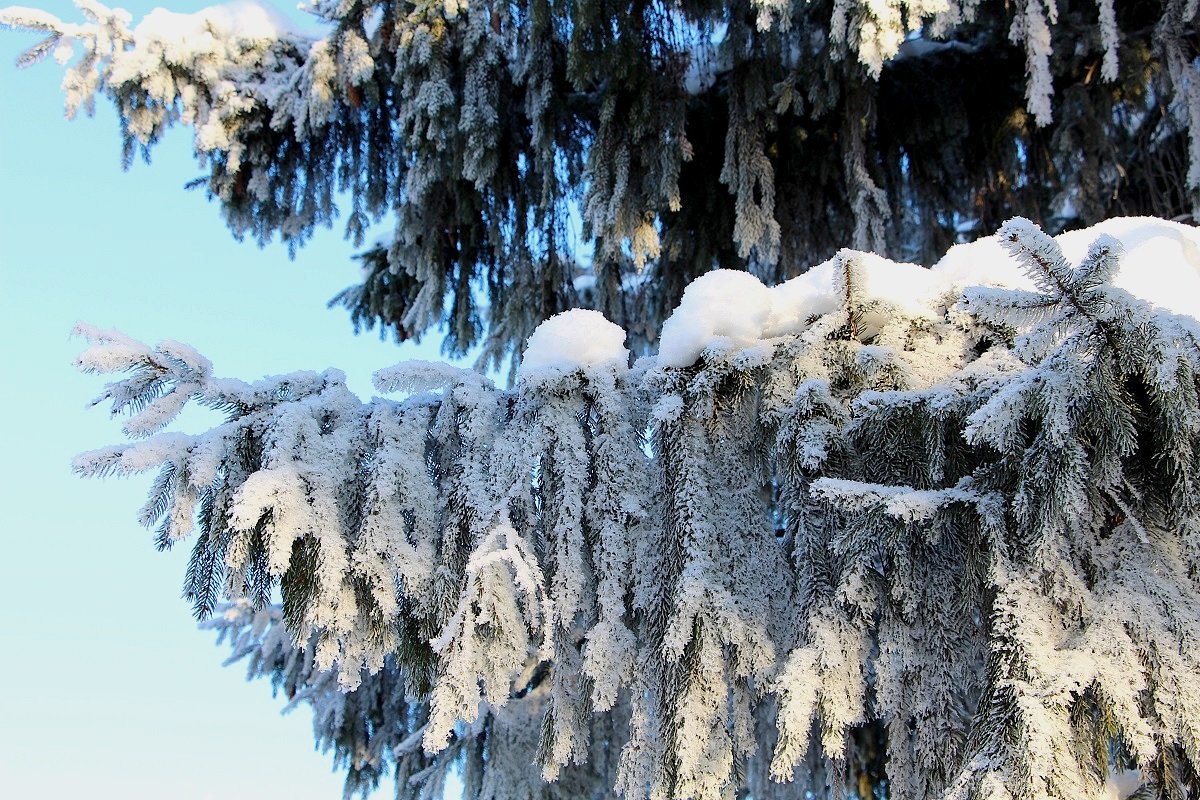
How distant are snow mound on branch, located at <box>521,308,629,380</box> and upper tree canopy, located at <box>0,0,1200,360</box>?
173 centimetres

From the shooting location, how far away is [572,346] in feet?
7.09

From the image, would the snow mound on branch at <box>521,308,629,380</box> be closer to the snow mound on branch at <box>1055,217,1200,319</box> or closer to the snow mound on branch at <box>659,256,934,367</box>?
the snow mound on branch at <box>659,256,934,367</box>

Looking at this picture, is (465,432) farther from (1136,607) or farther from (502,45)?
(502,45)

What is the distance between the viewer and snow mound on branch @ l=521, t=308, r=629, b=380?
2127 mm

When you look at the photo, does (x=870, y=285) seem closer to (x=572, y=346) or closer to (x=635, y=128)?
(x=572, y=346)

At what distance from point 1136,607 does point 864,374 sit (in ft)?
2.02

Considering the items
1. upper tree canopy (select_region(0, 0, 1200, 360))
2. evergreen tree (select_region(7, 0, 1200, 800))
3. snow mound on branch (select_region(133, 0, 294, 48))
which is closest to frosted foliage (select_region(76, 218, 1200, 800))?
evergreen tree (select_region(7, 0, 1200, 800))

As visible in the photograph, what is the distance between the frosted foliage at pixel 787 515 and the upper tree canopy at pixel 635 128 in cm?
193

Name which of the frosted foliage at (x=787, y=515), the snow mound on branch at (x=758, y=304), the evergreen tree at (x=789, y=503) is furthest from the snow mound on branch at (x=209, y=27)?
the snow mound on branch at (x=758, y=304)

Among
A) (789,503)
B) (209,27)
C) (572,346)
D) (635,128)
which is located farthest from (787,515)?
(209,27)

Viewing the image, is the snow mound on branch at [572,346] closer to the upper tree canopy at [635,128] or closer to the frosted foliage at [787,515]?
the frosted foliage at [787,515]

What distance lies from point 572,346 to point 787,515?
1.98ft

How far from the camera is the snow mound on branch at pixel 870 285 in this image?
1877mm

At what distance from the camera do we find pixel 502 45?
4234 millimetres
